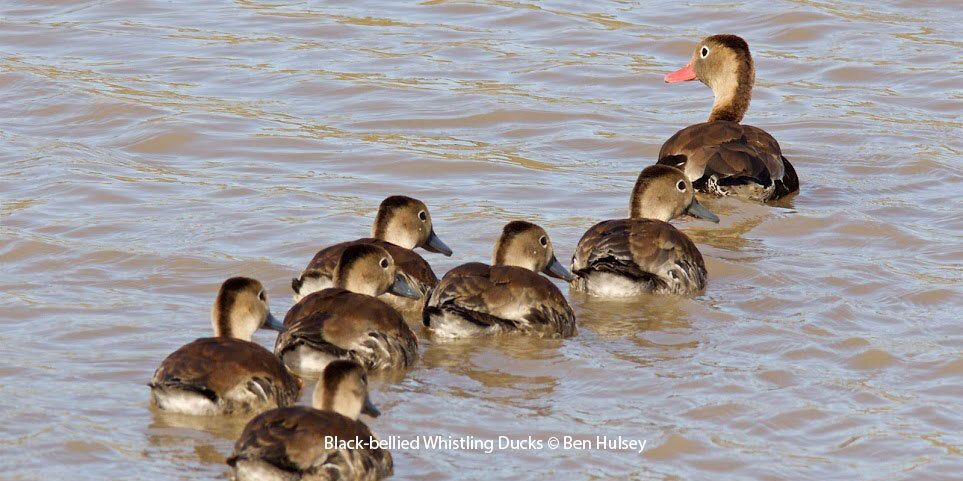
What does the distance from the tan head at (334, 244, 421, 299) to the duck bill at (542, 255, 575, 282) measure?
99 centimetres

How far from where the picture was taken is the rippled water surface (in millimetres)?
7141

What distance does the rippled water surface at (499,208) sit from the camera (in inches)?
281

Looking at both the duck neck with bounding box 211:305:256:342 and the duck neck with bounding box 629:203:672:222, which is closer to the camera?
the duck neck with bounding box 211:305:256:342

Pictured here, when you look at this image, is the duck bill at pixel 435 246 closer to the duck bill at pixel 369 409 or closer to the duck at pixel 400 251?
the duck at pixel 400 251

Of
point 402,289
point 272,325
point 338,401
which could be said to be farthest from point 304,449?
point 402,289

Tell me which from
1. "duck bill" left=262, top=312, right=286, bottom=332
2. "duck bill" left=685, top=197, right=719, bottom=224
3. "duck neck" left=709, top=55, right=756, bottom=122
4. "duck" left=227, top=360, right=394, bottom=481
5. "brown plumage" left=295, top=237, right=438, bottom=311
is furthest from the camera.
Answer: "duck neck" left=709, top=55, right=756, bottom=122

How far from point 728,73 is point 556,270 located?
Answer: 426 centimetres

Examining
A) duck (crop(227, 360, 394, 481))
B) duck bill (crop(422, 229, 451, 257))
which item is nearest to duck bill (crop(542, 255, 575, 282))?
duck bill (crop(422, 229, 451, 257))

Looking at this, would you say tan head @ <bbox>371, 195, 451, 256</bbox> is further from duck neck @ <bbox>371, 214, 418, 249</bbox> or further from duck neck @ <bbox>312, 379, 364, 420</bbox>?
duck neck @ <bbox>312, 379, 364, 420</bbox>

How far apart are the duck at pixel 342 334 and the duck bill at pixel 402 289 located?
0.64 m

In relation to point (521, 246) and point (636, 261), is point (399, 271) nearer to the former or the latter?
point (521, 246)

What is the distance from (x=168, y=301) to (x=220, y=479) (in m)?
2.64

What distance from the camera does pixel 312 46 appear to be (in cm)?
1541

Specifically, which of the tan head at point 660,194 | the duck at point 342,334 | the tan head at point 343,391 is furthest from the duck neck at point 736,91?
the tan head at point 343,391
